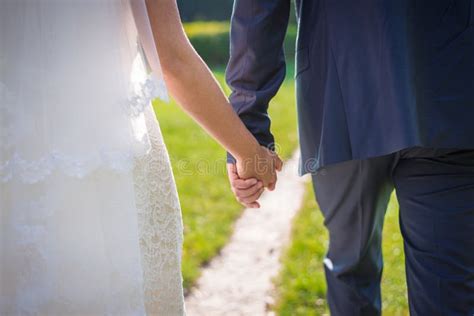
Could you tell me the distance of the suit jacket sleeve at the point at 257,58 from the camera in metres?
2.51

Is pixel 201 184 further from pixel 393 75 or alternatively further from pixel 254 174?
pixel 393 75

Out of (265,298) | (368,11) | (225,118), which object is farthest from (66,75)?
(265,298)

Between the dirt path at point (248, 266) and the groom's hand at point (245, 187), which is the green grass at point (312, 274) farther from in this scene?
the groom's hand at point (245, 187)

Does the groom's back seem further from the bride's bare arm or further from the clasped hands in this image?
the bride's bare arm

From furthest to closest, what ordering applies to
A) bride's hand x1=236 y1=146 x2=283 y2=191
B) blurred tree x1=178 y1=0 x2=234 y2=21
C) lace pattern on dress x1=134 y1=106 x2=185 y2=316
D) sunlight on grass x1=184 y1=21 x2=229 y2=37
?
sunlight on grass x1=184 y1=21 x2=229 y2=37 → blurred tree x1=178 y1=0 x2=234 y2=21 → bride's hand x1=236 y1=146 x2=283 y2=191 → lace pattern on dress x1=134 y1=106 x2=185 y2=316

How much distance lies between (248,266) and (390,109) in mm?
2143

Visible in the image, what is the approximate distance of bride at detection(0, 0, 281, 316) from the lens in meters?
1.56

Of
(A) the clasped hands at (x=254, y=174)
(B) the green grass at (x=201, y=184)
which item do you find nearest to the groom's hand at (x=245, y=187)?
(A) the clasped hands at (x=254, y=174)

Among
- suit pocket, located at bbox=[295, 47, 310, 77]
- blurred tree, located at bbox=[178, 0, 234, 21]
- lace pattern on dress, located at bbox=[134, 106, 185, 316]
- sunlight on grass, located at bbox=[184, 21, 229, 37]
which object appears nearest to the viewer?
lace pattern on dress, located at bbox=[134, 106, 185, 316]

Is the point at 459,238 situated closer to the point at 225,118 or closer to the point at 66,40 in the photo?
the point at 225,118

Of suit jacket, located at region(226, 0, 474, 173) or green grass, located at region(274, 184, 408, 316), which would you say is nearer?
suit jacket, located at region(226, 0, 474, 173)

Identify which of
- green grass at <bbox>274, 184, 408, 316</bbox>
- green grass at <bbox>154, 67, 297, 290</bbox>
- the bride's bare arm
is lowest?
green grass at <bbox>274, 184, 408, 316</bbox>

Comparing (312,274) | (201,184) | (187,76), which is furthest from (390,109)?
(201,184)

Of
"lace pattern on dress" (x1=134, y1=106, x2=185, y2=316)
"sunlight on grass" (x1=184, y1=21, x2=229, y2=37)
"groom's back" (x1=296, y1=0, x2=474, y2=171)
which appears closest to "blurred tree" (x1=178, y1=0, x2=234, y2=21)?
"sunlight on grass" (x1=184, y1=21, x2=229, y2=37)
